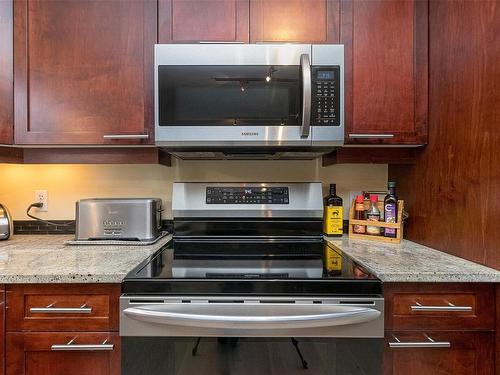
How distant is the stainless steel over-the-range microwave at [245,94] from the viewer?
1.32 meters

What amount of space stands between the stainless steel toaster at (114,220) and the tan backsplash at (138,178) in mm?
219

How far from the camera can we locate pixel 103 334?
102 centimetres

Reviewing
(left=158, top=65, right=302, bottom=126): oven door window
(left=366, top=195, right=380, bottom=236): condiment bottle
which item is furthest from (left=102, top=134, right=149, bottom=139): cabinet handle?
(left=366, top=195, right=380, bottom=236): condiment bottle

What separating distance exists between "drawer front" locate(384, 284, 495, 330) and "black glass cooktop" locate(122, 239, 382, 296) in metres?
0.09

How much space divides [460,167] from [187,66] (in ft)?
3.67

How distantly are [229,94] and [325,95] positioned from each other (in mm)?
394

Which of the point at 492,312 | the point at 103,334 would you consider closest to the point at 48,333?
the point at 103,334

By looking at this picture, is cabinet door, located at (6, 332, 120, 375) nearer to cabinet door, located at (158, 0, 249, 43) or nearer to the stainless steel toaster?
the stainless steel toaster

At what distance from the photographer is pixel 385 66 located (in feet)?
4.54

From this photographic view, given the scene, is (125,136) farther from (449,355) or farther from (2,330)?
(449,355)

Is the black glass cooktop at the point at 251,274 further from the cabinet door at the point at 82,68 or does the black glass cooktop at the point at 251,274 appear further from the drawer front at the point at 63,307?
the cabinet door at the point at 82,68

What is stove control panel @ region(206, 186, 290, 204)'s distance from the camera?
5.20 ft

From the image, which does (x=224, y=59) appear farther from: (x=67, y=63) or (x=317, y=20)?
(x=67, y=63)

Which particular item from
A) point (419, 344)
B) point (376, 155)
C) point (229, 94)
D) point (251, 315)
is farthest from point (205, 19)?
point (419, 344)
